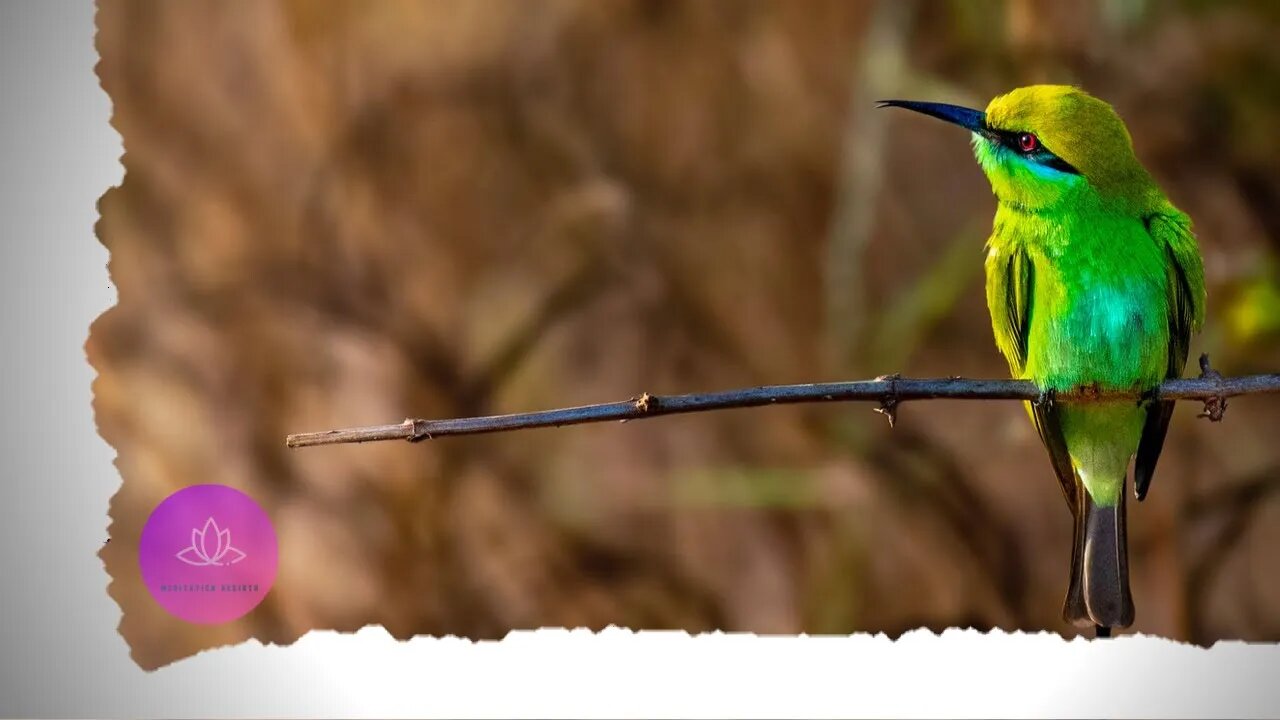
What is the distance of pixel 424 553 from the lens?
2662mm

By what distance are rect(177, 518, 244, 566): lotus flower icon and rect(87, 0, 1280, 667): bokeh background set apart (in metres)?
0.10

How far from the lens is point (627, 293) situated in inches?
108

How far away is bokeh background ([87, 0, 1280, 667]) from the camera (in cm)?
257

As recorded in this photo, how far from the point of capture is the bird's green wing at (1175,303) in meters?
1.93

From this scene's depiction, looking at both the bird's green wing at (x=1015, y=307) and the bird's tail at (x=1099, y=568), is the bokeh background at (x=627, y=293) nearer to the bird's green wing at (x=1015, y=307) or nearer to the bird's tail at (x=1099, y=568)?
the bird's tail at (x=1099, y=568)

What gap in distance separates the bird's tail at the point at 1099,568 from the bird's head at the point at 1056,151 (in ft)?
1.69

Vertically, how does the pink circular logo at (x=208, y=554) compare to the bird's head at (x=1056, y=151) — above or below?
below

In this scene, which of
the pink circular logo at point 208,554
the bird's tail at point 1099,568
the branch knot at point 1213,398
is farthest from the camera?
the pink circular logo at point 208,554

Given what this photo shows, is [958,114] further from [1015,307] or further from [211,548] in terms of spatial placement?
[211,548]

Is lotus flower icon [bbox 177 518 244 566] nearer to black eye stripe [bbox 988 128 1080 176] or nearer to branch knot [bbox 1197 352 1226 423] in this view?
black eye stripe [bbox 988 128 1080 176]

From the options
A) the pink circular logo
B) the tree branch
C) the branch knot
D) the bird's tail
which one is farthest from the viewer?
the pink circular logo

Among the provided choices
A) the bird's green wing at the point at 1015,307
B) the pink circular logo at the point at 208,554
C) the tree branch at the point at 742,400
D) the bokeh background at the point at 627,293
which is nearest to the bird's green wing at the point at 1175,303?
the bird's green wing at the point at 1015,307

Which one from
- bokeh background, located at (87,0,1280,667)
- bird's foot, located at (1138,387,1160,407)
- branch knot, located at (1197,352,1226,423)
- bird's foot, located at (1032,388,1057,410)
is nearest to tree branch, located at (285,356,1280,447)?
branch knot, located at (1197,352,1226,423)

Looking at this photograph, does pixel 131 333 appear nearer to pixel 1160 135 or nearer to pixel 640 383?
pixel 640 383
